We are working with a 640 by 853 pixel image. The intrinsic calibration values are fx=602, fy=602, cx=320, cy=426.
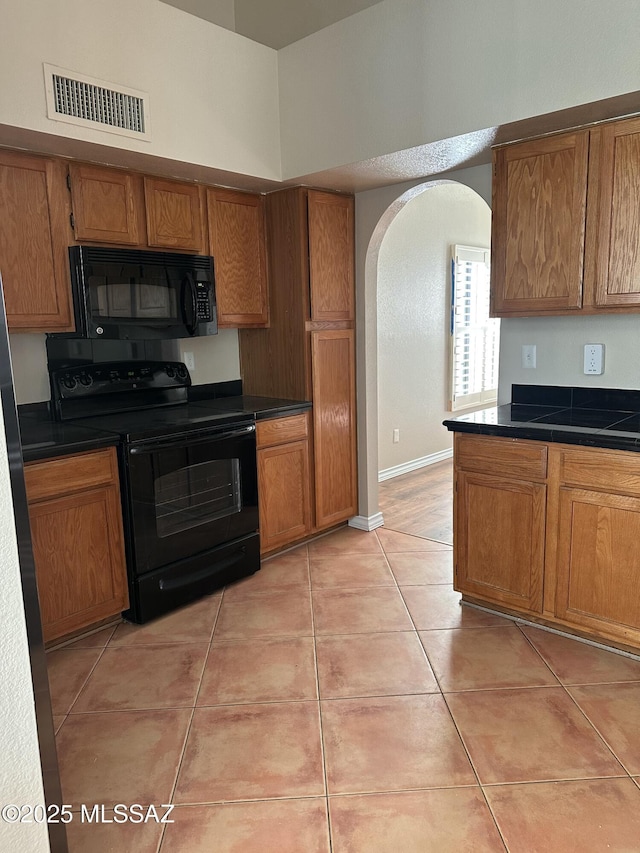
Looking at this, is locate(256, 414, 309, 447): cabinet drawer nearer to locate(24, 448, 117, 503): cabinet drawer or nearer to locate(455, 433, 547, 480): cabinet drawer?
locate(24, 448, 117, 503): cabinet drawer

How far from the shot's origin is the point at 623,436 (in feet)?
7.51

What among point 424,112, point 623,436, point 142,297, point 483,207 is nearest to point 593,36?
point 424,112

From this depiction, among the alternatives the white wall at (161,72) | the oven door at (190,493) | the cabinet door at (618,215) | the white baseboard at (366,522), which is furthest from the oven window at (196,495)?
the cabinet door at (618,215)

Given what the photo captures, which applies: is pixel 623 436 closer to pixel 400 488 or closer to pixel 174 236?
pixel 174 236

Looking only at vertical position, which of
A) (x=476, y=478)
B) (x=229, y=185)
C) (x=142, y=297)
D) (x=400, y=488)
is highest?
(x=229, y=185)

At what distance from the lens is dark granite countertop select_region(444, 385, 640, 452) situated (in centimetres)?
237

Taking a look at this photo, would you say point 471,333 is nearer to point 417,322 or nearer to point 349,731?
point 417,322

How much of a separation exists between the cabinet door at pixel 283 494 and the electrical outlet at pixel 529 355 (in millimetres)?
1328

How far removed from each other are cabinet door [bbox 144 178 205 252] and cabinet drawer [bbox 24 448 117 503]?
1151 millimetres

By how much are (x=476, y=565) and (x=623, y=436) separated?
923 millimetres

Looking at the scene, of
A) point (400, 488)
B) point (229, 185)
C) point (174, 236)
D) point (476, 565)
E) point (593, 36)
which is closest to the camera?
point (593, 36)

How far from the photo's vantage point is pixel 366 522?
157 inches

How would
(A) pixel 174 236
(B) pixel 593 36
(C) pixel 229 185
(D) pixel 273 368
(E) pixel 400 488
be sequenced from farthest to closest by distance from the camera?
(E) pixel 400 488 → (D) pixel 273 368 → (C) pixel 229 185 → (A) pixel 174 236 → (B) pixel 593 36

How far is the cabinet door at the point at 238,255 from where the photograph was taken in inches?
132
